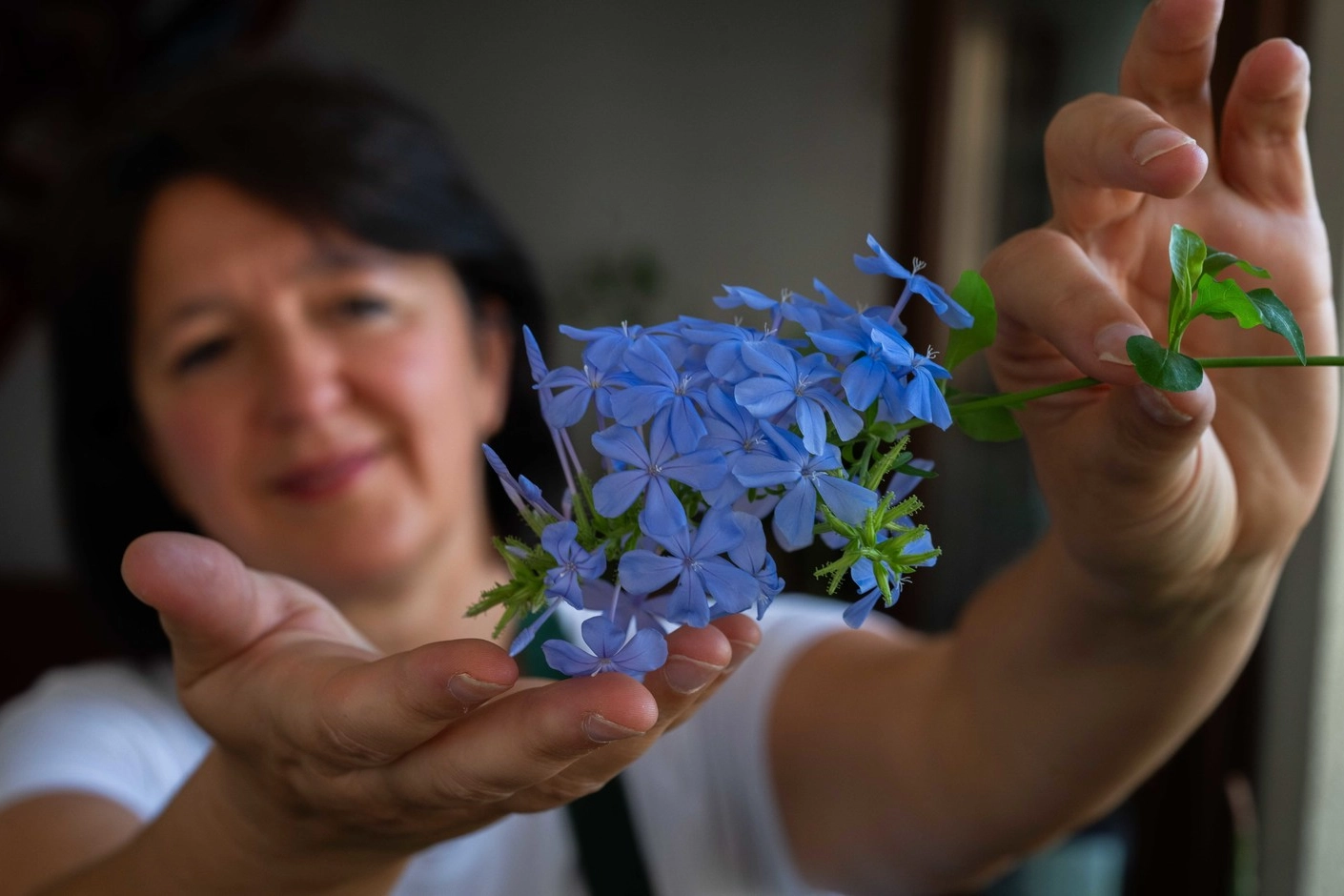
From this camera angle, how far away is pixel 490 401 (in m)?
1.04

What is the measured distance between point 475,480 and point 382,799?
67 cm

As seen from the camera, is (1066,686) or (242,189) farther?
(242,189)

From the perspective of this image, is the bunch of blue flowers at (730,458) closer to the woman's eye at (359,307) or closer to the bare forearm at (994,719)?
the bare forearm at (994,719)

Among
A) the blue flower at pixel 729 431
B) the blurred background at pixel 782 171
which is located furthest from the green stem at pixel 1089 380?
the blurred background at pixel 782 171

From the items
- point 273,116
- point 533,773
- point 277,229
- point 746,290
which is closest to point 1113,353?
point 746,290

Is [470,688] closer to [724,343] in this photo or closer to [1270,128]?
[724,343]

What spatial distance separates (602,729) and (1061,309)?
0.21m

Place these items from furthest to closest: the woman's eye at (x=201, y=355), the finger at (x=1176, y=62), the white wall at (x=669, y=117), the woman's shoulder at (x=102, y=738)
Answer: the white wall at (x=669, y=117), the woman's eye at (x=201, y=355), the woman's shoulder at (x=102, y=738), the finger at (x=1176, y=62)

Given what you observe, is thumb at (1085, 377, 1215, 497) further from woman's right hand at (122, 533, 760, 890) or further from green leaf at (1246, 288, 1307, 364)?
woman's right hand at (122, 533, 760, 890)

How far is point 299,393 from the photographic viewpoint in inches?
31.7

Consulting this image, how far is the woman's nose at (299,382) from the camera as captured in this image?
31.7 inches

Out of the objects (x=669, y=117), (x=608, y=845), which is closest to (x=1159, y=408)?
(x=608, y=845)

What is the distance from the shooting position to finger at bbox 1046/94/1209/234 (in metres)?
0.35

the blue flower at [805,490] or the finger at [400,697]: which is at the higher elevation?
the blue flower at [805,490]
